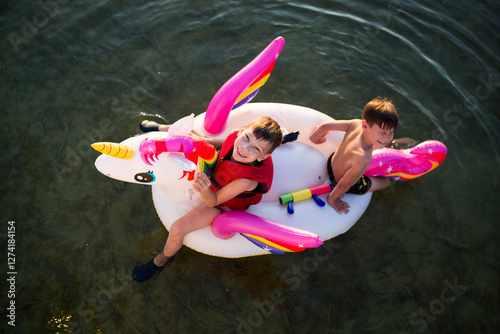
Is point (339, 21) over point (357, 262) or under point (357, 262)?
over

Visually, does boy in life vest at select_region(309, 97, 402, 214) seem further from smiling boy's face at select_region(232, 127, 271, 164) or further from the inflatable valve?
smiling boy's face at select_region(232, 127, 271, 164)

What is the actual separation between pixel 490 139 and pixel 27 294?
407 cm

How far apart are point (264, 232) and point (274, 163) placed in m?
0.57

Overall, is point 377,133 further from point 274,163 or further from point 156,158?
point 156,158

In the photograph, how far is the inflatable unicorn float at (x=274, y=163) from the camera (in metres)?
2.11

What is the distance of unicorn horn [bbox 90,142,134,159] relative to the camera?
196cm

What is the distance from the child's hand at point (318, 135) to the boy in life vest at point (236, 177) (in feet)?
1.92

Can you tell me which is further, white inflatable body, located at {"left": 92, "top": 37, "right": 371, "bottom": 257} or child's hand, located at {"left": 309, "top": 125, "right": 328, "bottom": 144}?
child's hand, located at {"left": 309, "top": 125, "right": 328, "bottom": 144}

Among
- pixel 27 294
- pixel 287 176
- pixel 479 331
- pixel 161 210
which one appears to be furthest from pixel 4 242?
pixel 479 331

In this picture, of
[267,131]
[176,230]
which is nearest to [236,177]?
[267,131]

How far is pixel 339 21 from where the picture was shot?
418 cm

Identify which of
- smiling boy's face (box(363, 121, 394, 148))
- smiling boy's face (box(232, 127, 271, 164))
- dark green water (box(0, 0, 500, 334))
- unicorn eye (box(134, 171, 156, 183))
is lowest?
dark green water (box(0, 0, 500, 334))

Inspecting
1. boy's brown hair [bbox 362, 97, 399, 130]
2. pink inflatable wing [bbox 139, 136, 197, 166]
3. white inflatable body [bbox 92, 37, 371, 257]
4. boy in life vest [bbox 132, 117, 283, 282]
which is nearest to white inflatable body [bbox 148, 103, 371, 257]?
white inflatable body [bbox 92, 37, 371, 257]

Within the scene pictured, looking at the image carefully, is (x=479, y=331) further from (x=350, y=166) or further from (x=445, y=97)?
(x=445, y=97)
